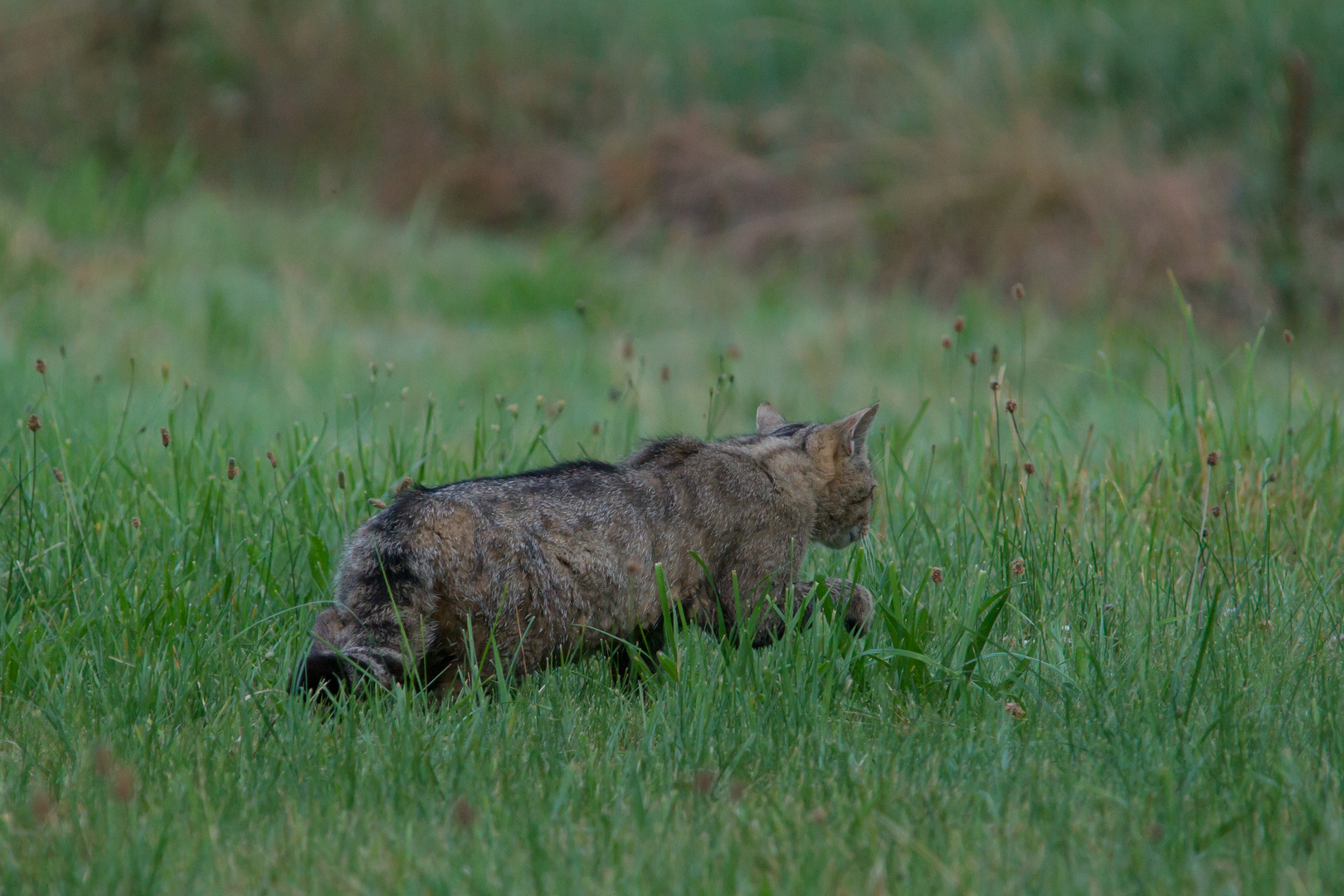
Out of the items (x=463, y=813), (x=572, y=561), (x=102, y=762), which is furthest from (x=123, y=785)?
(x=572, y=561)

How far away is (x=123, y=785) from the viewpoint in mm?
2594

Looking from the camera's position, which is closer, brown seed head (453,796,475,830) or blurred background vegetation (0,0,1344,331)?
brown seed head (453,796,475,830)

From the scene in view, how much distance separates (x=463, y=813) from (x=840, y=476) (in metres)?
2.11

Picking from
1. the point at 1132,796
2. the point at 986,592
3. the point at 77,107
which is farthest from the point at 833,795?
the point at 77,107

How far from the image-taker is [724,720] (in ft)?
11.1

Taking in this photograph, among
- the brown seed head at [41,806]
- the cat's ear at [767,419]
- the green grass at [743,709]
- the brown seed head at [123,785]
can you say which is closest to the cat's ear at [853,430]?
the green grass at [743,709]

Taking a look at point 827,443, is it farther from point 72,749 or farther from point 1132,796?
point 72,749

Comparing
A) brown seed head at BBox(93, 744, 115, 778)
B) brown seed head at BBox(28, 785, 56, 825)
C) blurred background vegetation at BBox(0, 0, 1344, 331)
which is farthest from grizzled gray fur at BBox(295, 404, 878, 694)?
blurred background vegetation at BBox(0, 0, 1344, 331)

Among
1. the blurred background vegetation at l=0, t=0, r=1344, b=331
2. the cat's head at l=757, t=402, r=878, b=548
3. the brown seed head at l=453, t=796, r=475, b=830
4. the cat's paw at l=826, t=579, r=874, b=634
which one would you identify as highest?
the blurred background vegetation at l=0, t=0, r=1344, b=331

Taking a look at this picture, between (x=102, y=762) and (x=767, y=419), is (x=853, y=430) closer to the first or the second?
(x=767, y=419)

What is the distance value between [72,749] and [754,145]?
1189cm

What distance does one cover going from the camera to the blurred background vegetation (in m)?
11.6

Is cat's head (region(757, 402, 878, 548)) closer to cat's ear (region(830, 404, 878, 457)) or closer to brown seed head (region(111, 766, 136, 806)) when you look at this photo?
cat's ear (region(830, 404, 878, 457))

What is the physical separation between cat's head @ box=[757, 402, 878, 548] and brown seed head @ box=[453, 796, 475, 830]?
1.88 metres
